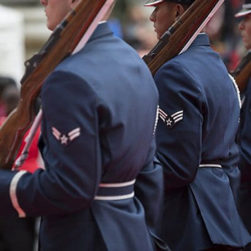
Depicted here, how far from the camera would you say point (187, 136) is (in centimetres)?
462

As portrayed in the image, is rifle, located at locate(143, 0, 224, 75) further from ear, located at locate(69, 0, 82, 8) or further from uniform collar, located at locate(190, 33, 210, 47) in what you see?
ear, located at locate(69, 0, 82, 8)

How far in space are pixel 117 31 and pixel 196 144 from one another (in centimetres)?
877

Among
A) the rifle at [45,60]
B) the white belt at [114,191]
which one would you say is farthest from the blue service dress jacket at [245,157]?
the rifle at [45,60]

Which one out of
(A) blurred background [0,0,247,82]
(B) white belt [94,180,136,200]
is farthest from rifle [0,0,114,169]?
(A) blurred background [0,0,247,82]

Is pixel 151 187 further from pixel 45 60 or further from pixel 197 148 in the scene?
pixel 45 60

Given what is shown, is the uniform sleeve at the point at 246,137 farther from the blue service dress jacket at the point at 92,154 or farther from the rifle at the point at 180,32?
the blue service dress jacket at the point at 92,154

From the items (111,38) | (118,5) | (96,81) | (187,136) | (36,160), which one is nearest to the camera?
(96,81)

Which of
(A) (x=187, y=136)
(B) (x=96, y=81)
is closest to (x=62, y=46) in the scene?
(B) (x=96, y=81)

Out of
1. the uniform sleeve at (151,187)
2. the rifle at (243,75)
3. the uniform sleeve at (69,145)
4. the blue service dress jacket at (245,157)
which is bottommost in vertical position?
the blue service dress jacket at (245,157)

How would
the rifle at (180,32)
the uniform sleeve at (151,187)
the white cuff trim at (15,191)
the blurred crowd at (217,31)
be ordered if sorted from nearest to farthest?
the white cuff trim at (15,191), the uniform sleeve at (151,187), the rifle at (180,32), the blurred crowd at (217,31)

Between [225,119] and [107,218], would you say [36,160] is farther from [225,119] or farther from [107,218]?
[107,218]

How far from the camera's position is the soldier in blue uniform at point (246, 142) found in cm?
553

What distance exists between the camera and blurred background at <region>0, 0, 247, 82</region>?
11.8 m

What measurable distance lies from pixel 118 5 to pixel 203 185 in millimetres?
13598
